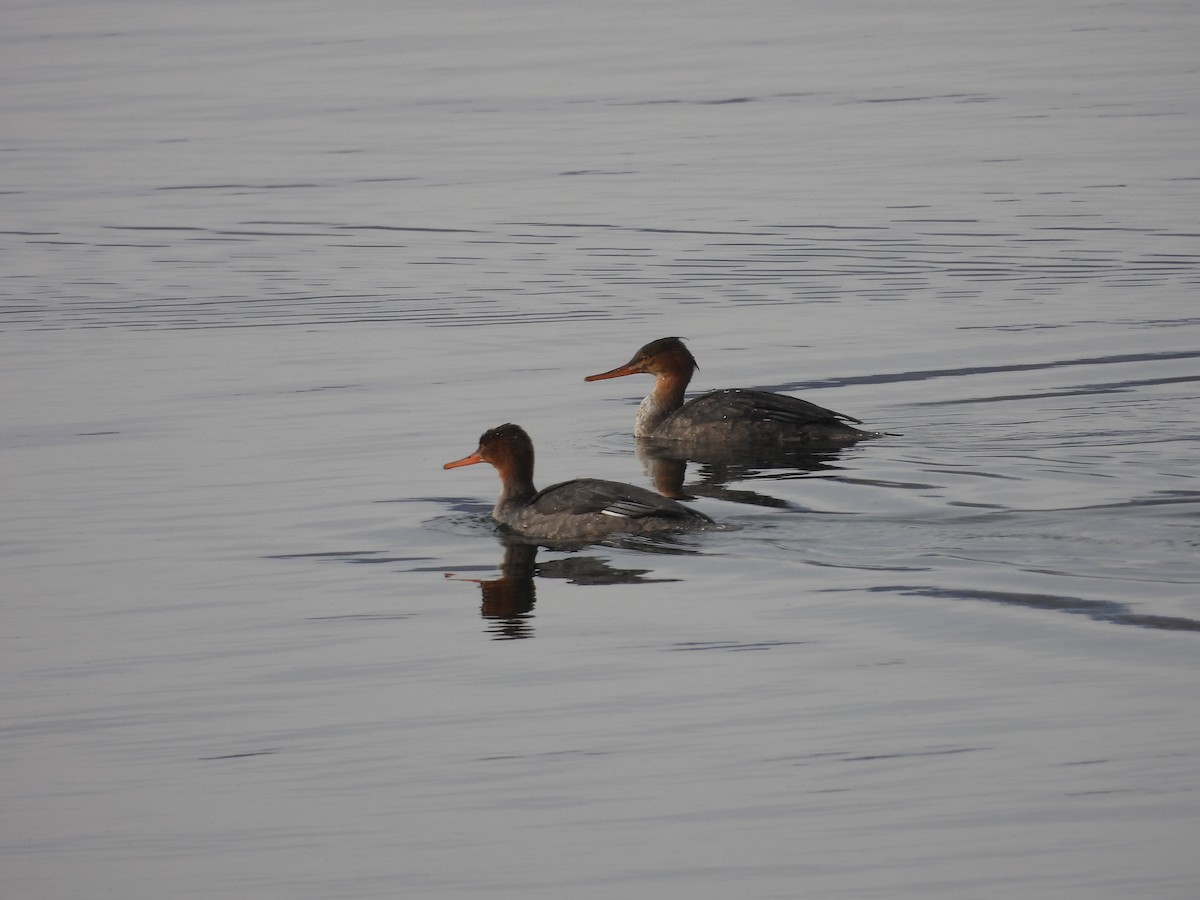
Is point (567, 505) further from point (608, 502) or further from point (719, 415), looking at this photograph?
point (719, 415)

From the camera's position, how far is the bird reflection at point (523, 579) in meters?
10.8

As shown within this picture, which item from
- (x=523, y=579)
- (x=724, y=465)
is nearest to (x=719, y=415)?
(x=724, y=465)

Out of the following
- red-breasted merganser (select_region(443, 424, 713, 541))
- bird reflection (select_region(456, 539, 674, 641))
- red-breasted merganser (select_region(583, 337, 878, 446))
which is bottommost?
bird reflection (select_region(456, 539, 674, 641))

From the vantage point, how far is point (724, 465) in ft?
50.9

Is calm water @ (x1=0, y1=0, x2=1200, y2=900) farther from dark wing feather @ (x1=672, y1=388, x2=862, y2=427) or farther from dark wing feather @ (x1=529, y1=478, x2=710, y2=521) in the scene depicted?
dark wing feather @ (x1=672, y1=388, x2=862, y2=427)

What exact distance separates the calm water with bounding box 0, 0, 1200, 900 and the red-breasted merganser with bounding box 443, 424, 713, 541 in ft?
0.58

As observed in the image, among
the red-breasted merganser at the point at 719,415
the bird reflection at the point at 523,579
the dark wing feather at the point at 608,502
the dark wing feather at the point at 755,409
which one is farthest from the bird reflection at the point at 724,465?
the bird reflection at the point at 523,579

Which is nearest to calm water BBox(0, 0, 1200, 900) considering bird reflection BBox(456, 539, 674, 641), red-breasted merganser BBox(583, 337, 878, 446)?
bird reflection BBox(456, 539, 674, 641)

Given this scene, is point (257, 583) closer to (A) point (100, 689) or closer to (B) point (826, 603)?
(A) point (100, 689)

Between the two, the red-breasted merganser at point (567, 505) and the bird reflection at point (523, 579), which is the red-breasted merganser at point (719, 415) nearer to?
the red-breasted merganser at point (567, 505)

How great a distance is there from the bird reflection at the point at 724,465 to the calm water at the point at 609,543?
9cm

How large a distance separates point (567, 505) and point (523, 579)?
88cm

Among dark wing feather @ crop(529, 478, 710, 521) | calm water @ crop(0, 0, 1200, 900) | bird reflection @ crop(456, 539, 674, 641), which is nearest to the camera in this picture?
calm water @ crop(0, 0, 1200, 900)

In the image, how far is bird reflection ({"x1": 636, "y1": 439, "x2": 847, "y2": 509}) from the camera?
46.8ft
